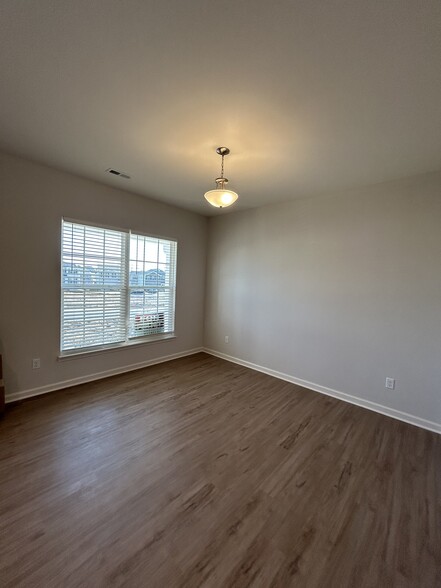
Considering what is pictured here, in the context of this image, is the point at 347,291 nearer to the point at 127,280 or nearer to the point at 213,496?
the point at 213,496

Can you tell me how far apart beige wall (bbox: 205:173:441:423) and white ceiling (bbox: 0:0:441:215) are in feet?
2.01

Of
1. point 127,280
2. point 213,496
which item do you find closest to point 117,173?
point 127,280

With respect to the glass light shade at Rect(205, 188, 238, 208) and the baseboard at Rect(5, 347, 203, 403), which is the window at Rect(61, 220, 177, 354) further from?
the glass light shade at Rect(205, 188, 238, 208)

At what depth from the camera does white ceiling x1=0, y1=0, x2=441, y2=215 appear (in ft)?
3.93

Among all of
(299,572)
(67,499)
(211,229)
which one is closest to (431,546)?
(299,572)

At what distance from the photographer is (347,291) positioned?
3242mm

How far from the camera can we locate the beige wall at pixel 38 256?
8.93ft

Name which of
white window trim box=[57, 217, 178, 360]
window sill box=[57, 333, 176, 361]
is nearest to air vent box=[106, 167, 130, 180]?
white window trim box=[57, 217, 178, 360]

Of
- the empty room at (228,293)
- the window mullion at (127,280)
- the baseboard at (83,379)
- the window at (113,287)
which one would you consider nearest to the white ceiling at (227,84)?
the empty room at (228,293)

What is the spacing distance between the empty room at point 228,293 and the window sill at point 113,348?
3 centimetres

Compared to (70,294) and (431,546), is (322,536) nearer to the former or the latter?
(431,546)

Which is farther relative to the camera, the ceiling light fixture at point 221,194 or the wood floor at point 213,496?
the ceiling light fixture at point 221,194

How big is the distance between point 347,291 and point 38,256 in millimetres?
3813

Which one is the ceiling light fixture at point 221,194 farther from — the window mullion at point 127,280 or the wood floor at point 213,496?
the wood floor at point 213,496
